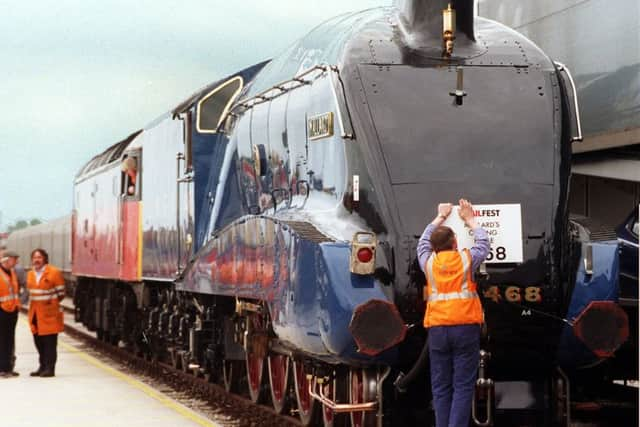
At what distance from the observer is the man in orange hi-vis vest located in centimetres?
838

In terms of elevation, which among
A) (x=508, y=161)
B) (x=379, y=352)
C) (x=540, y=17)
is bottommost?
(x=379, y=352)

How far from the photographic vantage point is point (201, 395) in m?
15.1

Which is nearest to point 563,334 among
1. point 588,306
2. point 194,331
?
point 588,306

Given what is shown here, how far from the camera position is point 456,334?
841 centimetres

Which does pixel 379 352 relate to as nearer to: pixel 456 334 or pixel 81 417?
pixel 456 334

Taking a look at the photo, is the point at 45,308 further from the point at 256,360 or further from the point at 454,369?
the point at 454,369

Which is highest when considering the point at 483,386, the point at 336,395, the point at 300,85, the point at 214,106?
the point at 214,106

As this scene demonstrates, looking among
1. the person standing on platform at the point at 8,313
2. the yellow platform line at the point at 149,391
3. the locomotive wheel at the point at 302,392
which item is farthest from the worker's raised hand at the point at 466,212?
the person standing on platform at the point at 8,313

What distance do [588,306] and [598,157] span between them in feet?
32.3

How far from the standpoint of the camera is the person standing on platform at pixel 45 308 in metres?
16.9

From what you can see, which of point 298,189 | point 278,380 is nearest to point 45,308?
point 278,380

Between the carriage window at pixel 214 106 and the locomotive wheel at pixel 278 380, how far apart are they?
10.9ft

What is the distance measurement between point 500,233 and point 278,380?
12.1 feet

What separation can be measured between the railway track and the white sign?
304 cm
